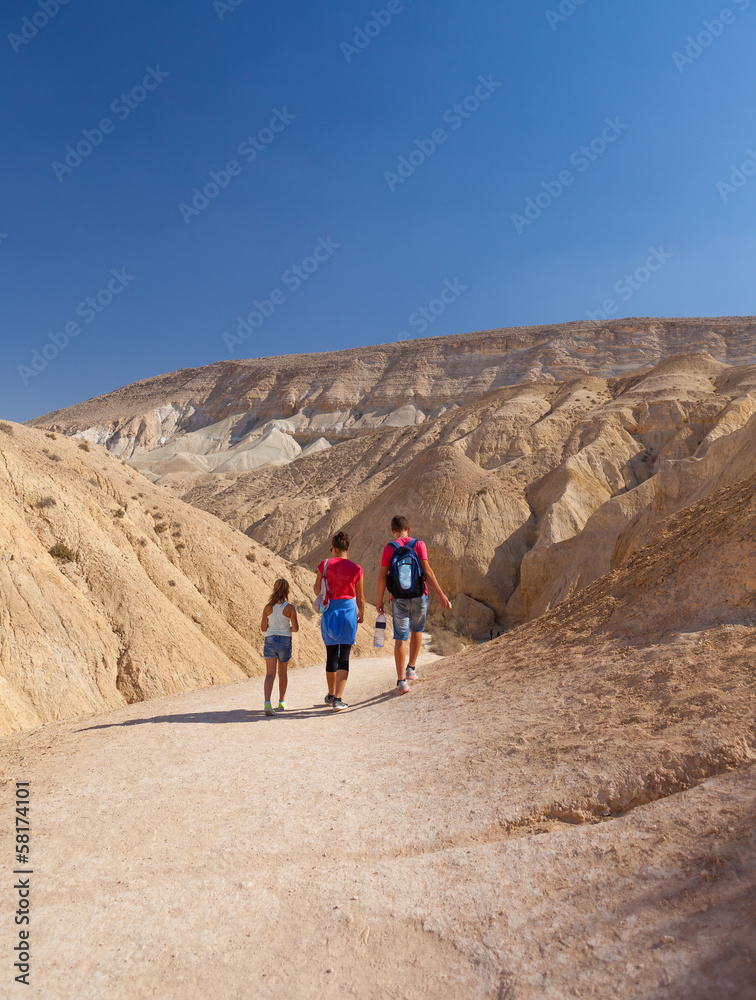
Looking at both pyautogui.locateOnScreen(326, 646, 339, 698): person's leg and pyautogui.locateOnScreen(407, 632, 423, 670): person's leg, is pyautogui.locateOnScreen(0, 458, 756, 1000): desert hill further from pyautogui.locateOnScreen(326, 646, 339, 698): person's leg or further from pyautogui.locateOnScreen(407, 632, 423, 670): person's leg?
pyautogui.locateOnScreen(407, 632, 423, 670): person's leg

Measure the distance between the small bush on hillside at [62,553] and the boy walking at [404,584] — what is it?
8.20 meters

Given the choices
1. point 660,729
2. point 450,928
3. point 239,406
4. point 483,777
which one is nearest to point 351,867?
point 450,928

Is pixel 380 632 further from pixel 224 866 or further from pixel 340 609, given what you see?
pixel 224 866

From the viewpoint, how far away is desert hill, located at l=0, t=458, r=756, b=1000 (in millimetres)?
2438

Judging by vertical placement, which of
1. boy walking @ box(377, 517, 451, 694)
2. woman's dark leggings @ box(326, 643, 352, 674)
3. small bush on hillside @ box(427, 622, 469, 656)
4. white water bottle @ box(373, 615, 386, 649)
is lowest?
small bush on hillside @ box(427, 622, 469, 656)

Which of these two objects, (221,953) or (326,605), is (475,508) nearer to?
(326,605)

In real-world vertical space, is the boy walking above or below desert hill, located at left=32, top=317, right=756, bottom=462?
below

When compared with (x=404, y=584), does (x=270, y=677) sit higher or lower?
lower

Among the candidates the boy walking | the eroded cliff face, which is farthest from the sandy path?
the eroded cliff face

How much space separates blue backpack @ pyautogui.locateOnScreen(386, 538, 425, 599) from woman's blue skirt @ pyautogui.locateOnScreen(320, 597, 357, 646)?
49 centimetres

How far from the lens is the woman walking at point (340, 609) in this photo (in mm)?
6441

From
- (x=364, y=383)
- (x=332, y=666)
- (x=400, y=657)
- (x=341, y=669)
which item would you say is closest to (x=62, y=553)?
(x=332, y=666)

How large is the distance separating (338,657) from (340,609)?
1.80 ft

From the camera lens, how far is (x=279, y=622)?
675 centimetres
